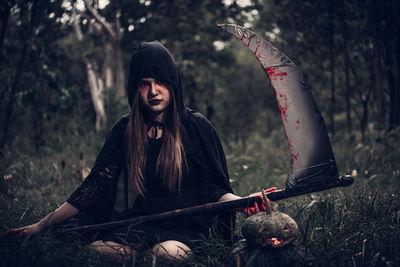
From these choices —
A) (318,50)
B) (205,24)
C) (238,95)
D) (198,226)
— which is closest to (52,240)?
(198,226)

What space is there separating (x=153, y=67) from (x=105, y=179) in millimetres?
813

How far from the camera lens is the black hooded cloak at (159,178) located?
2580 mm

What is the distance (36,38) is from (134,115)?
9.45 feet

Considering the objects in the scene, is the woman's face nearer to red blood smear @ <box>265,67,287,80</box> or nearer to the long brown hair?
the long brown hair

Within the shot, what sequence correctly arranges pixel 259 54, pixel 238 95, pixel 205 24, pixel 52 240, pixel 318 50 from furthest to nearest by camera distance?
pixel 238 95 → pixel 205 24 → pixel 318 50 → pixel 52 240 → pixel 259 54

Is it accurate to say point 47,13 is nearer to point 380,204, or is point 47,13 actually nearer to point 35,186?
point 35,186

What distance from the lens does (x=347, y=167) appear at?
4355 mm

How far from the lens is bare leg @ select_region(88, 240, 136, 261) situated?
8.02 ft

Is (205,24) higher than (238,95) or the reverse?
higher

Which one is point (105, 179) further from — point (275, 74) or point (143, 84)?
point (275, 74)

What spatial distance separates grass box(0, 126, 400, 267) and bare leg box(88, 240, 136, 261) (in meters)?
0.05

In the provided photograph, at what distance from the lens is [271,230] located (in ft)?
7.07

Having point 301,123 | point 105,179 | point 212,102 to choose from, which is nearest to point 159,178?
point 105,179

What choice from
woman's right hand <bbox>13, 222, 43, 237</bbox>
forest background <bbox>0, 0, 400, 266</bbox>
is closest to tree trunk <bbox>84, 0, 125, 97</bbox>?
forest background <bbox>0, 0, 400, 266</bbox>
